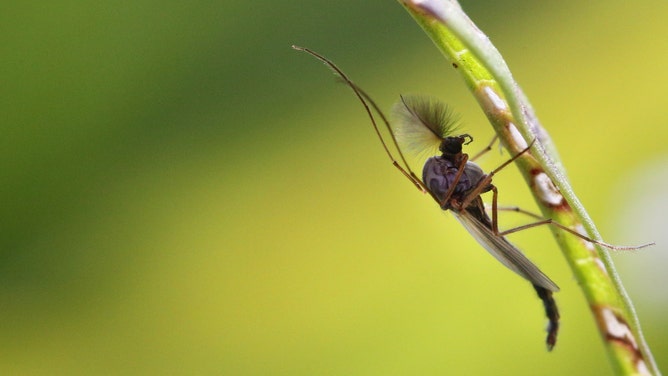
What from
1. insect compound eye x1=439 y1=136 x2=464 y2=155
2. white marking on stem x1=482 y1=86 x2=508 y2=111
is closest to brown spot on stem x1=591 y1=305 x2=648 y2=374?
white marking on stem x1=482 y1=86 x2=508 y2=111

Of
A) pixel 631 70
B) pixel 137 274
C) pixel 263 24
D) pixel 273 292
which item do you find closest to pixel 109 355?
pixel 137 274

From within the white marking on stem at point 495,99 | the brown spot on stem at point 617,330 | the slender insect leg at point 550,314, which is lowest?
the slender insect leg at point 550,314

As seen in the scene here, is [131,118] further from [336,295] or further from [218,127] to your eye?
[336,295]

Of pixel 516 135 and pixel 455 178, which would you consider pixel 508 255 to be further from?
pixel 516 135

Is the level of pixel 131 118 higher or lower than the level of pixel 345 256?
higher

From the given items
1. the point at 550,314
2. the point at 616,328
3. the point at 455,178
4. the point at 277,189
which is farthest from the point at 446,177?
the point at 277,189

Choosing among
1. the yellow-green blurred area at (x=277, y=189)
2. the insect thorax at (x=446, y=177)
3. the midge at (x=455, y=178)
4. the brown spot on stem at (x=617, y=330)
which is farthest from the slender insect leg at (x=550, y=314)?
the yellow-green blurred area at (x=277, y=189)

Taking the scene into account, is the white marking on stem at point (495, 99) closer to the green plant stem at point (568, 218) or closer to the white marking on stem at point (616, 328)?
the green plant stem at point (568, 218)

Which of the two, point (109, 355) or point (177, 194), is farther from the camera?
point (177, 194)
